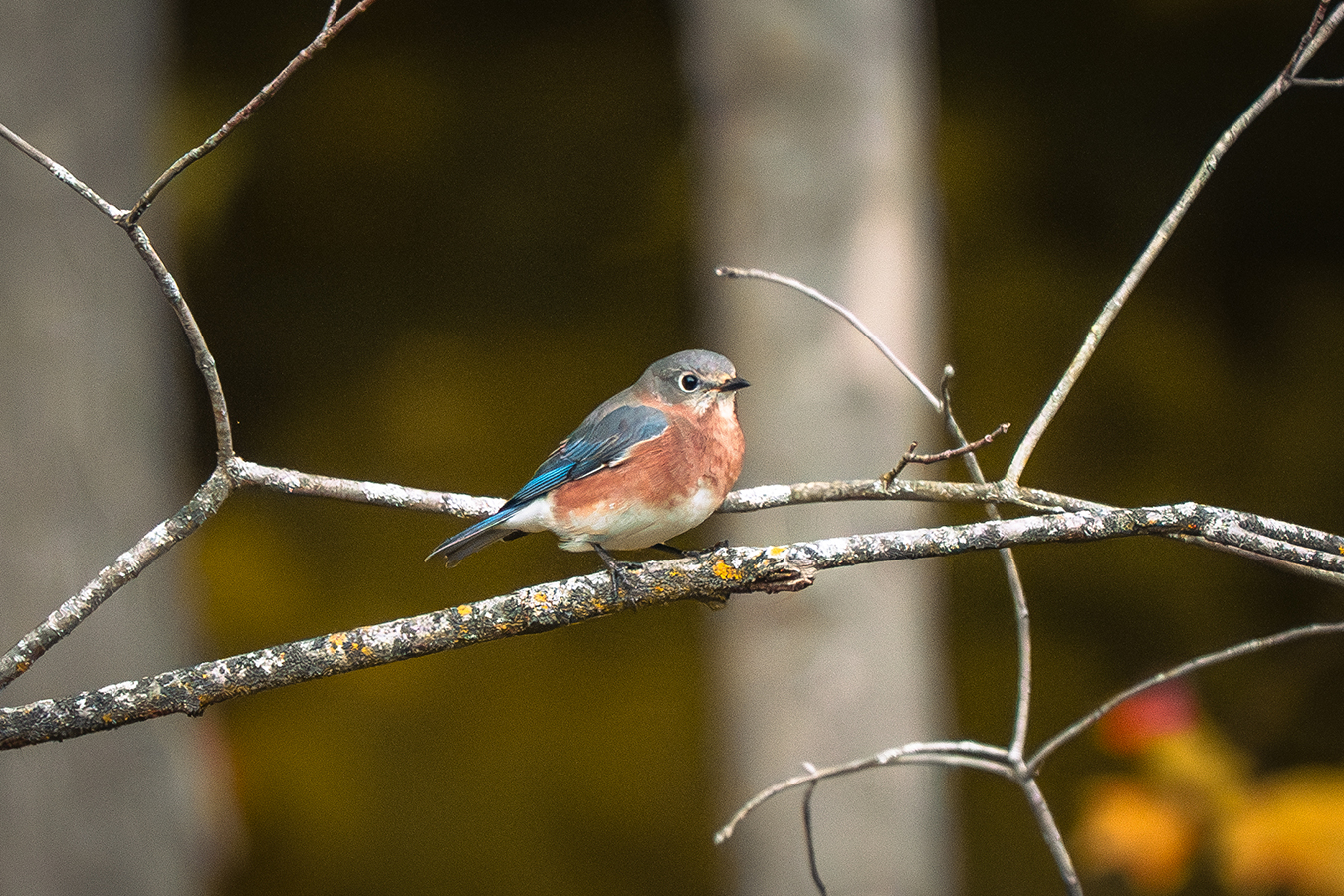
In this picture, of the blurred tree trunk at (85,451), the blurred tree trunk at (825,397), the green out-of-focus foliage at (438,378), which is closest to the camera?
the blurred tree trunk at (825,397)

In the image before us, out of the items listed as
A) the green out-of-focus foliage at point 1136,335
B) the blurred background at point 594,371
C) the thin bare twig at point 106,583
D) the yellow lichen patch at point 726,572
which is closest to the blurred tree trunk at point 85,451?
the blurred background at point 594,371

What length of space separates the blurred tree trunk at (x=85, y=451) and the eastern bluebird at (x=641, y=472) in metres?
2.34

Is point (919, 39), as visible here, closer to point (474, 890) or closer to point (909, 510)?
point (909, 510)

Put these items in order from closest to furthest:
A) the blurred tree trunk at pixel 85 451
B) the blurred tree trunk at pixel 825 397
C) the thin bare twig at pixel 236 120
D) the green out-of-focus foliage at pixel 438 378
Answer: the thin bare twig at pixel 236 120 → the blurred tree trunk at pixel 825 397 → the blurred tree trunk at pixel 85 451 → the green out-of-focus foliage at pixel 438 378

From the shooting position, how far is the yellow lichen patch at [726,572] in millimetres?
1618

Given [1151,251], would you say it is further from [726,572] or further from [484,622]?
[484,622]

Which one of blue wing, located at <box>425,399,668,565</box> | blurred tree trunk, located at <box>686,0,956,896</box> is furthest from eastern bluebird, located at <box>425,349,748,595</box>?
blurred tree trunk, located at <box>686,0,956,896</box>

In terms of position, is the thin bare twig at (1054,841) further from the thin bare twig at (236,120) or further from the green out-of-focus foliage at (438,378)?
the green out-of-focus foliage at (438,378)

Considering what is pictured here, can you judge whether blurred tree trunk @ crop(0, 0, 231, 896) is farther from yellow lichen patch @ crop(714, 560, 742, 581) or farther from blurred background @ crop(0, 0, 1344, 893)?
yellow lichen patch @ crop(714, 560, 742, 581)

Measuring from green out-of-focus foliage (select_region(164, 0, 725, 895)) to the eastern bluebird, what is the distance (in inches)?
123

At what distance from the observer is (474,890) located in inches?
216

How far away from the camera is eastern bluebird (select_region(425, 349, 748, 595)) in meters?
2.01

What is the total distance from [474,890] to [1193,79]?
504cm

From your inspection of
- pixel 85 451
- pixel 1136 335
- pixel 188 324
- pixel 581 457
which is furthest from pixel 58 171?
pixel 1136 335
